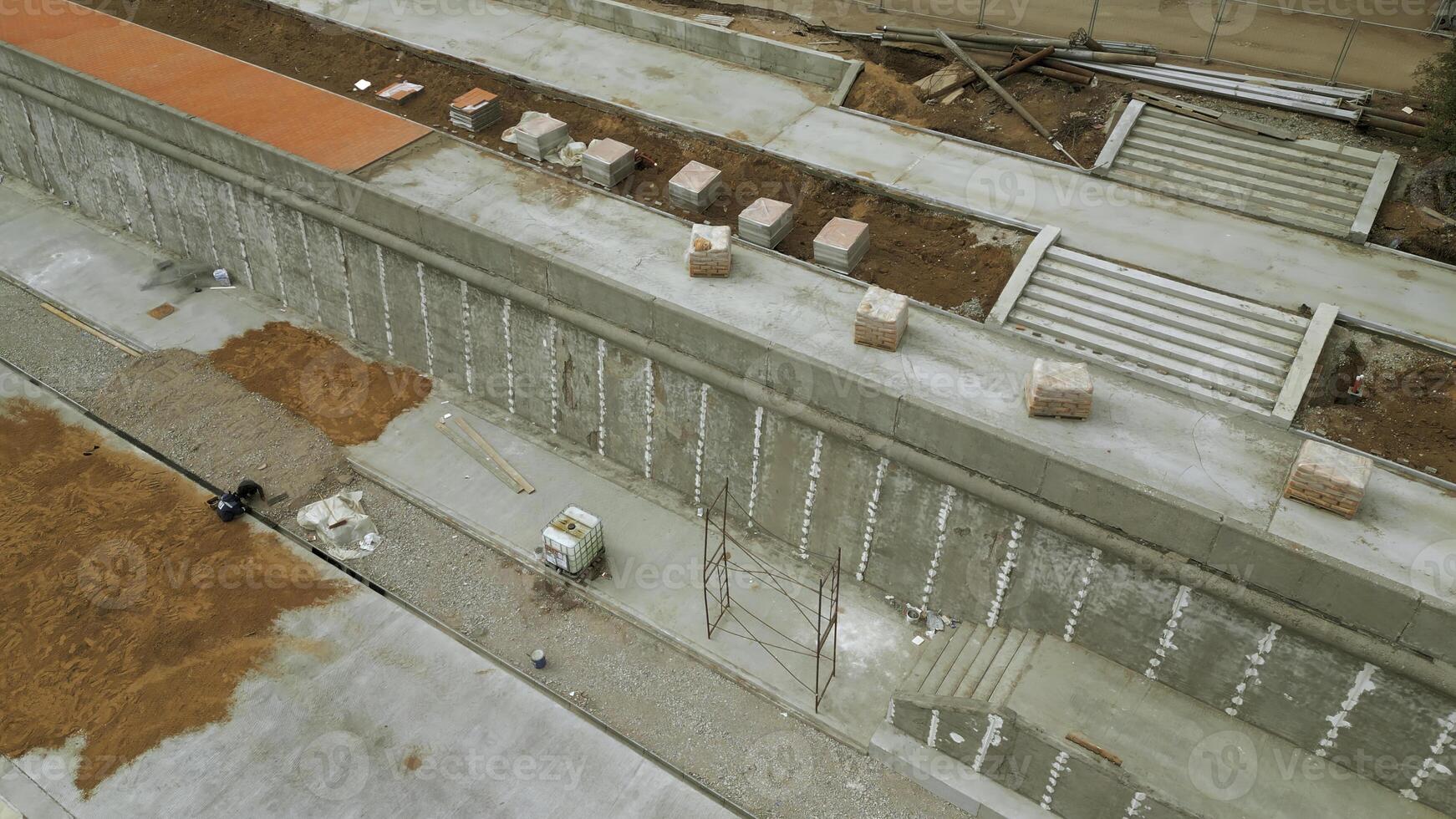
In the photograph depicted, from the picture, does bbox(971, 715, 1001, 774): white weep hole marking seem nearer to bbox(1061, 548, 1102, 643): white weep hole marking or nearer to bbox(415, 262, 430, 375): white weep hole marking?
bbox(1061, 548, 1102, 643): white weep hole marking

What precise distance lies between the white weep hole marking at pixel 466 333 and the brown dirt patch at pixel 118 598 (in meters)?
4.70

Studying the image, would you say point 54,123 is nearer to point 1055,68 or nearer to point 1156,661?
point 1055,68

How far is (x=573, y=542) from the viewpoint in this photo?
16188 millimetres

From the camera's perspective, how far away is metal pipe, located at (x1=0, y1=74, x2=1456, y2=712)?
40.9ft

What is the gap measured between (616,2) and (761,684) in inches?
734

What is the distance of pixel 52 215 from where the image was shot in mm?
25422

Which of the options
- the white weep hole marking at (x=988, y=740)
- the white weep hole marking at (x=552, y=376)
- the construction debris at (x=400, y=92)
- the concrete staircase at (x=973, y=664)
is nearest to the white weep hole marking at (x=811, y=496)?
the concrete staircase at (x=973, y=664)

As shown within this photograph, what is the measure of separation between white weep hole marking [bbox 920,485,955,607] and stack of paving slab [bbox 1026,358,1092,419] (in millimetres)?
1700

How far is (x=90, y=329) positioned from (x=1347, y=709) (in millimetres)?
23338

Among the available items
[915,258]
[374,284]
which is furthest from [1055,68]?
[374,284]

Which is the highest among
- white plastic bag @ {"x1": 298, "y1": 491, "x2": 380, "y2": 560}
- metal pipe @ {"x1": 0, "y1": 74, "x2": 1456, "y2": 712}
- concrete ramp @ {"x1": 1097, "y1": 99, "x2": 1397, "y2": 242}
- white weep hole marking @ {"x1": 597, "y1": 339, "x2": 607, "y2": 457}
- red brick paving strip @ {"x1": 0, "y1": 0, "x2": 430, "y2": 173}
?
concrete ramp @ {"x1": 1097, "y1": 99, "x2": 1397, "y2": 242}

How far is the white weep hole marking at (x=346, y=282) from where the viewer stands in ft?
67.6

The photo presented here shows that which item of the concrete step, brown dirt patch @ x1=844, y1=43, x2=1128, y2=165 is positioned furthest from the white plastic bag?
brown dirt patch @ x1=844, y1=43, x2=1128, y2=165

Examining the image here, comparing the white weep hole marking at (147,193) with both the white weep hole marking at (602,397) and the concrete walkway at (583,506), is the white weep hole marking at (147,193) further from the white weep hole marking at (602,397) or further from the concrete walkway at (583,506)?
the white weep hole marking at (602,397)
